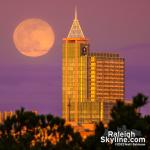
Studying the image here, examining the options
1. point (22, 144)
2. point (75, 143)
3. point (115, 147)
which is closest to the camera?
point (115, 147)

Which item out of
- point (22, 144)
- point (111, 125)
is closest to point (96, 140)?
point (111, 125)

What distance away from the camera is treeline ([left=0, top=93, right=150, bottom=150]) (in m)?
63.4

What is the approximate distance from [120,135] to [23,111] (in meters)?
17.8

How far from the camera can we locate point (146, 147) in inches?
2477

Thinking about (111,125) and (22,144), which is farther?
(22,144)

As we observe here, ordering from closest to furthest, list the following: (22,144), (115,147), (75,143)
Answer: (115,147) < (75,143) < (22,144)

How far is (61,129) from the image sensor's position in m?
78.2

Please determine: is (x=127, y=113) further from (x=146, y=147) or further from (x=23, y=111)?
(x=23, y=111)

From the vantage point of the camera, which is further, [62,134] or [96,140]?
[62,134]

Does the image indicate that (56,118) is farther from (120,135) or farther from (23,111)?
(120,135)

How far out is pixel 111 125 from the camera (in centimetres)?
6425

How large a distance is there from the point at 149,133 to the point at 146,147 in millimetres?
1504

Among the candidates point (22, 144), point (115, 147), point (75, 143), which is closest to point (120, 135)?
point (115, 147)

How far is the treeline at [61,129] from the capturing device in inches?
2495
